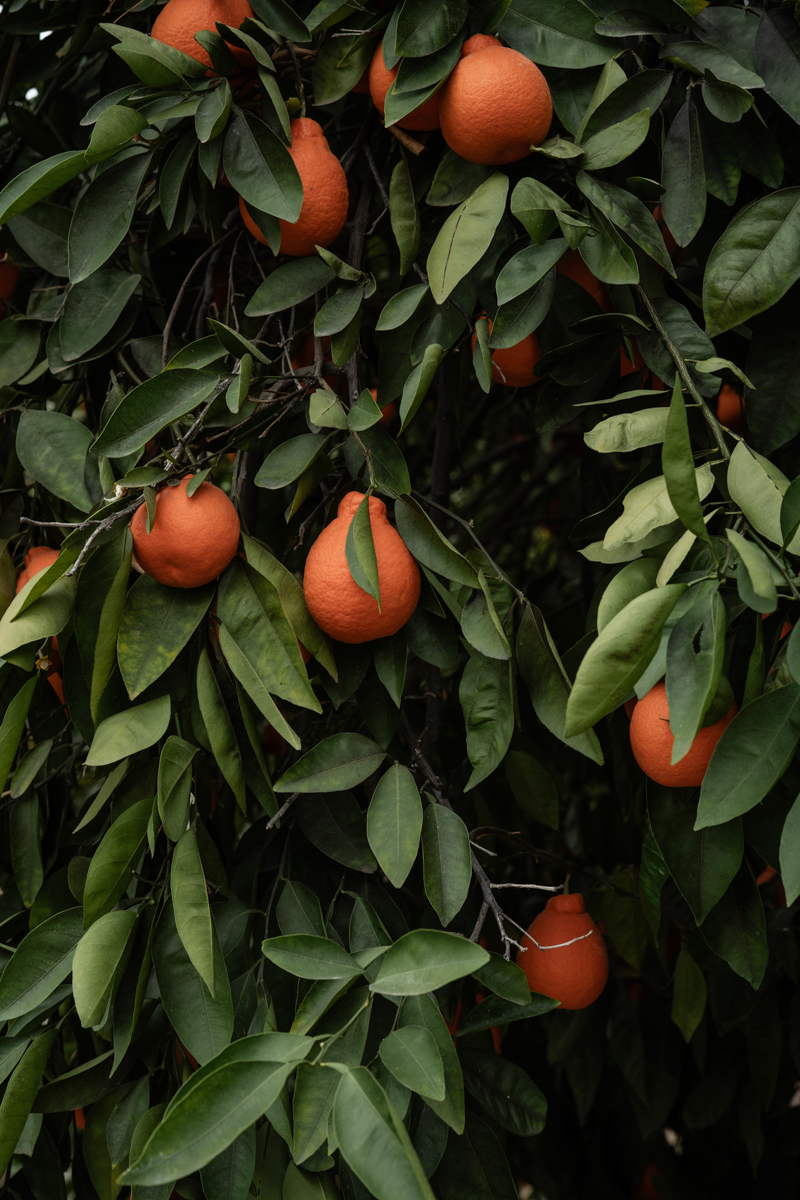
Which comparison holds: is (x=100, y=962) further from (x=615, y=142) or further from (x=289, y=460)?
(x=615, y=142)

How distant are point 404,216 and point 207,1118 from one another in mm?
739

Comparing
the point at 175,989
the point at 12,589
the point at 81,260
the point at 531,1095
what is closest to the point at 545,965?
the point at 531,1095

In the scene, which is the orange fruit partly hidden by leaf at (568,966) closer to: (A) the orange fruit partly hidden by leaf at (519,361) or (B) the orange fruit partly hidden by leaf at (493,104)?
(A) the orange fruit partly hidden by leaf at (519,361)

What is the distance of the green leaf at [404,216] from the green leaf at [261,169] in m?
0.10

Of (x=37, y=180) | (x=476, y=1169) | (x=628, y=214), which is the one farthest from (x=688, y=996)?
(x=37, y=180)

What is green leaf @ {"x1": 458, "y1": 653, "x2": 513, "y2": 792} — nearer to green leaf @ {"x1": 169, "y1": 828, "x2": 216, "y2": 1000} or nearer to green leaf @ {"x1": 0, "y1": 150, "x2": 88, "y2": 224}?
green leaf @ {"x1": 169, "y1": 828, "x2": 216, "y2": 1000}

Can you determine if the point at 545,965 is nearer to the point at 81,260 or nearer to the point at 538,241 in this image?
the point at 538,241

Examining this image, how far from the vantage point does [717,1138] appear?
2.02 meters

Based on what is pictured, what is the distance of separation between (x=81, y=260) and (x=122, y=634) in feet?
1.12

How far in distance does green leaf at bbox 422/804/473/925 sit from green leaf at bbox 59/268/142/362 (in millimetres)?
572

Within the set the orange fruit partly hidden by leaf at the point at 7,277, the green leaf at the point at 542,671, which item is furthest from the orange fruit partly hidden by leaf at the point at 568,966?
the orange fruit partly hidden by leaf at the point at 7,277

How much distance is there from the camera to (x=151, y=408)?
2.59 feet

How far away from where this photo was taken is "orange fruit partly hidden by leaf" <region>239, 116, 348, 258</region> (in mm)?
861

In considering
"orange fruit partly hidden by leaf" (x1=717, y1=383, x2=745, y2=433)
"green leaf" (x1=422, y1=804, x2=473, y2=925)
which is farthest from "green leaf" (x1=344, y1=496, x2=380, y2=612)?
"orange fruit partly hidden by leaf" (x1=717, y1=383, x2=745, y2=433)
